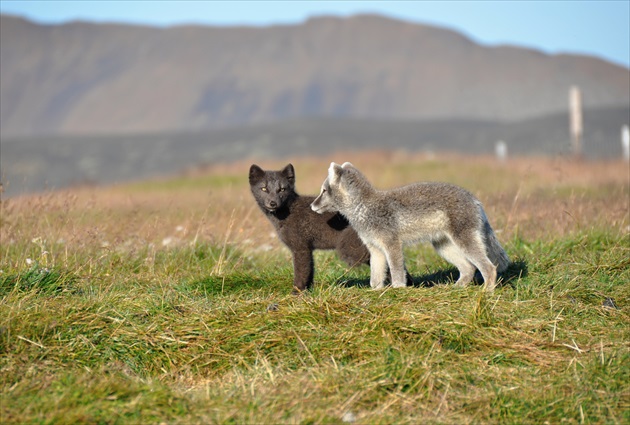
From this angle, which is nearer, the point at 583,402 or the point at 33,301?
the point at 583,402

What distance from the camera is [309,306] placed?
21.4ft

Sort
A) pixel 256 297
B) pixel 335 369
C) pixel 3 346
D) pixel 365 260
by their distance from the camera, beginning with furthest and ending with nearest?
pixel 365 260 → pixel 256 297 → pixel 3 346 → pixel 335 369

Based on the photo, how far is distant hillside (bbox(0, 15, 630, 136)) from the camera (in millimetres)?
105831

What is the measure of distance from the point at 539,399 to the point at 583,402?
279 mm

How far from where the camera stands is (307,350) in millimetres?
5836

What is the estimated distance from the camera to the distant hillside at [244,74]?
347 feet

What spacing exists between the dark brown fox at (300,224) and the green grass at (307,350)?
481 mm

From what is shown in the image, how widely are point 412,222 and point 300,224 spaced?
4.50ft

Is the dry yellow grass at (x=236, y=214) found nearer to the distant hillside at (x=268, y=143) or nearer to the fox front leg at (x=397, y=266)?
the fox front leg at (x=397, y=266)

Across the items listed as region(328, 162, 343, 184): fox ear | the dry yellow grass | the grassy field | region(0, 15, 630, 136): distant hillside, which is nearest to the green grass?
the grassy field

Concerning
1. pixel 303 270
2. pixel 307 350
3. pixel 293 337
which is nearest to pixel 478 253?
pixel 303 270

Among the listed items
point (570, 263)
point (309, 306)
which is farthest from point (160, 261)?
point (570, 263)

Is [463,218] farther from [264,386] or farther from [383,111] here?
[383,111]

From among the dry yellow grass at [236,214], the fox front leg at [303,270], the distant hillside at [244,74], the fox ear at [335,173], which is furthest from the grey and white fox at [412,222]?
the distant hillside at [244,74]
